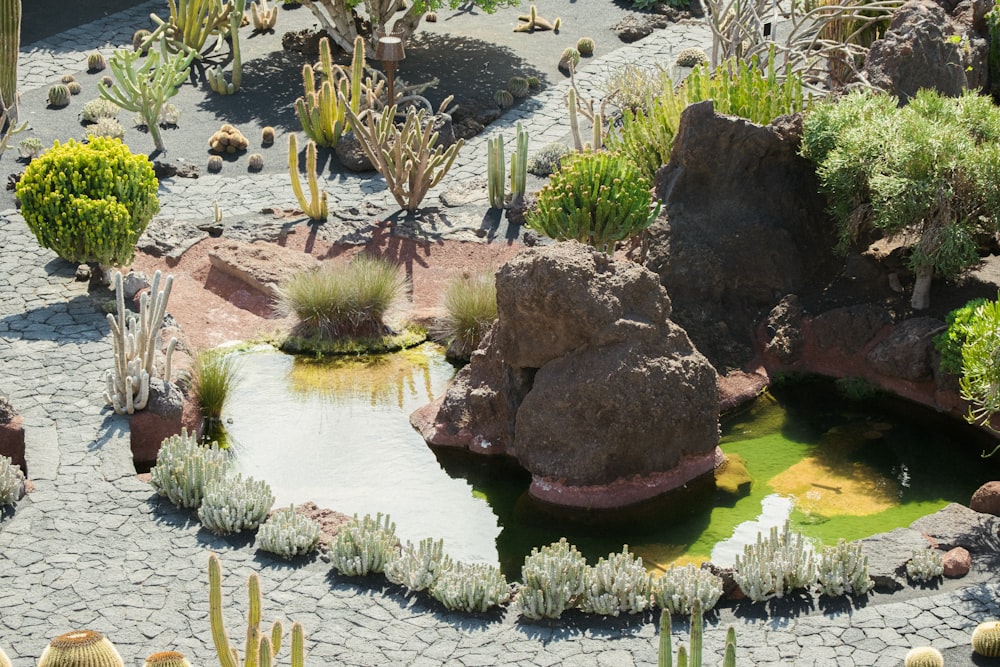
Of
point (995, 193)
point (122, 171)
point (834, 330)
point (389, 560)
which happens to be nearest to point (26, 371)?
point (122, 171)

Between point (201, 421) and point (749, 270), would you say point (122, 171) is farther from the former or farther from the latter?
point (749, 270)

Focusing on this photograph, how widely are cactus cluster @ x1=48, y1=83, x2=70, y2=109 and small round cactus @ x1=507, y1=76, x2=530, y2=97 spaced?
614 cm

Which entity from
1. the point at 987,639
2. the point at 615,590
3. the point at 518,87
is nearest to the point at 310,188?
the point at 518,87

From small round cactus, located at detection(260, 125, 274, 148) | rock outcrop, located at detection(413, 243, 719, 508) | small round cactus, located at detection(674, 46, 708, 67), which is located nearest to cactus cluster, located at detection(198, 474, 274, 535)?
rock outcrop, located at detection(413, 243, 719, 508)

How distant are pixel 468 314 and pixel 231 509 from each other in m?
4.43

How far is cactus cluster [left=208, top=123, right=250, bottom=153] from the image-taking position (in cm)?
1897

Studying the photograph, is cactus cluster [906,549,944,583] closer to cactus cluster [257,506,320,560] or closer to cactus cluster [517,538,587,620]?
cactus cluster [517,538,587,620]

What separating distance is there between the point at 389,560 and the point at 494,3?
1331 cm

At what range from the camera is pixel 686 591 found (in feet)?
31.8

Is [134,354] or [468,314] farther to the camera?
[468,314]

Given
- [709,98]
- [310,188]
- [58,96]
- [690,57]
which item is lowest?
[310,188]

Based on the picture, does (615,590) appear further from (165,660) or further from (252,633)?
(165,660)

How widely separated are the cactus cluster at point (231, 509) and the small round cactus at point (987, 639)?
16.4 ft

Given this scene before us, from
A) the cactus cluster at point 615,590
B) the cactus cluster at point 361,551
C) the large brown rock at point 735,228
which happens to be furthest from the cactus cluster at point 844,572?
the large brown rock at point 735,228
